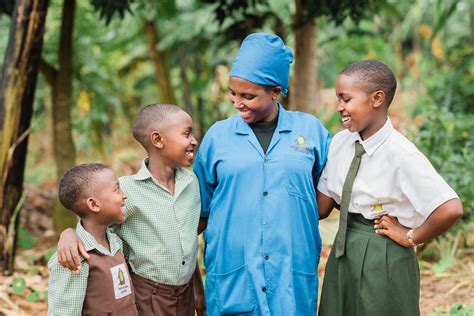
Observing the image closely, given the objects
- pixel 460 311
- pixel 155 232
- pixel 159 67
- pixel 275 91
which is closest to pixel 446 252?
pixel 460 311

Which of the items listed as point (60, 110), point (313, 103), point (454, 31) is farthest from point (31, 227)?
point (454, 31)

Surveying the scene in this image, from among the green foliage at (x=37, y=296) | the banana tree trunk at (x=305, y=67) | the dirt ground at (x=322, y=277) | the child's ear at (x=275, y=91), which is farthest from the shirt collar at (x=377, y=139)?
the banana tree trunk at (x=305, y=67)

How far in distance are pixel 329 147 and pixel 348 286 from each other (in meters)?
0.63

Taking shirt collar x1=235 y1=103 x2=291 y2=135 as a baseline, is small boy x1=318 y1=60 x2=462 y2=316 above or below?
below

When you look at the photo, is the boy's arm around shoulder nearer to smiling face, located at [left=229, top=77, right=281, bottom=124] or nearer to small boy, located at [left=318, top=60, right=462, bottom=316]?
smiling face, located at [left=229, top=77, right=281, bottom=124]

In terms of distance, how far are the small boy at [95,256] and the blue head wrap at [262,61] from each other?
728 millimetres

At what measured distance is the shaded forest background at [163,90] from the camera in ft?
15.0

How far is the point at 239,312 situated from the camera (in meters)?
2.79

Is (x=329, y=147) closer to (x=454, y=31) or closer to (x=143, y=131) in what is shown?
(x=143, y=131)

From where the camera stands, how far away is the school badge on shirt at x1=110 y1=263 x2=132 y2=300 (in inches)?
103

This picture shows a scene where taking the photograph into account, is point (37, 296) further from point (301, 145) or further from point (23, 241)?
point (301, 145)

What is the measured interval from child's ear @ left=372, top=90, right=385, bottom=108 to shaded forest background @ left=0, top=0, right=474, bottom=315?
6.00 ft

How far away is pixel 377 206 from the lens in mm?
2686

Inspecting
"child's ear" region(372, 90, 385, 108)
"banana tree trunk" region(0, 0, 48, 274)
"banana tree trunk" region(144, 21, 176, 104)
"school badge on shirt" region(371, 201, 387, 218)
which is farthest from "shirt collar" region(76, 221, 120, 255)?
"banana tree trunk" region(144, 21, 176, 104)
